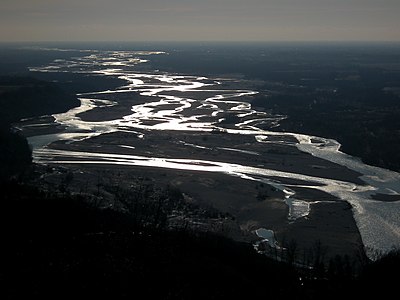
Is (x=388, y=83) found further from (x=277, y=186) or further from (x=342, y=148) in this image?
(x=277, y=186)

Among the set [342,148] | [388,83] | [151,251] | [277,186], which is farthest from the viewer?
[388,83]

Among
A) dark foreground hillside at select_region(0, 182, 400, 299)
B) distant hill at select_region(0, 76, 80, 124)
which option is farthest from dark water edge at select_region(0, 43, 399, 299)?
distant hill at select_region(0, 76, 80, 124)

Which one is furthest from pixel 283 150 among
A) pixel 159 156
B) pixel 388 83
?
pixel 388 83

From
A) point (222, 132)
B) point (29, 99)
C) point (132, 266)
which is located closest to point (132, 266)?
point (132, 266)

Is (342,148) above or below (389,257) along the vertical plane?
below

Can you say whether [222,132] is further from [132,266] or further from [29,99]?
[132,266]

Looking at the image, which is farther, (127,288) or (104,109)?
(104,109)

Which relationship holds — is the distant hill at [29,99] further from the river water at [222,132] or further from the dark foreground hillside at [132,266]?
the dark foreground hillside at [132,266]

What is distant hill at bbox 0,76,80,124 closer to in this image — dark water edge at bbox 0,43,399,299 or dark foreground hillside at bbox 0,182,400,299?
dark foreground hillside at bbox 0,182,400,299
